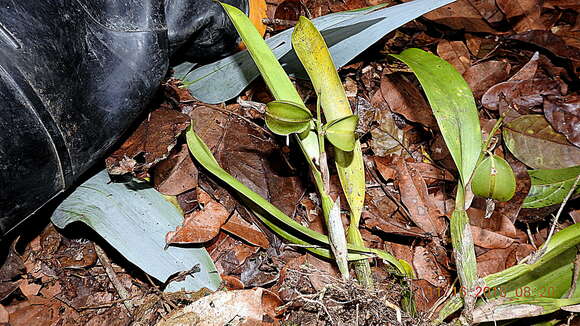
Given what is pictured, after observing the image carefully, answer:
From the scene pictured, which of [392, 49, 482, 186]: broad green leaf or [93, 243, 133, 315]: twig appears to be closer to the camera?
[392, 49, 482, 186]: broad green leaf

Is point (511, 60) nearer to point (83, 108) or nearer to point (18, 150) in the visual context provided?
point (83, 108)

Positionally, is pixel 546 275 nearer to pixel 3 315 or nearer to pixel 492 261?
pixel 492 261

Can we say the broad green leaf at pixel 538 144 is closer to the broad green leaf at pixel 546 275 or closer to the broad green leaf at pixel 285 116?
→ the broad green leaf at pixel 546 275

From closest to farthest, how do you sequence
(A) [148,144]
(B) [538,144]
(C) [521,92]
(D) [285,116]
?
1. (D) [285,116]
2. (A) [148,144]
3. (B) [538,144]
4. (C) [521,92]

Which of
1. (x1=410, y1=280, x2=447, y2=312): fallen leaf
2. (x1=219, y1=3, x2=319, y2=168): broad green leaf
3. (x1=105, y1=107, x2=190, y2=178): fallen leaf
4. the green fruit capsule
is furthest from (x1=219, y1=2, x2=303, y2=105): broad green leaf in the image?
(x1=410, y1=280, x2=447, y2=312): fallen leaf

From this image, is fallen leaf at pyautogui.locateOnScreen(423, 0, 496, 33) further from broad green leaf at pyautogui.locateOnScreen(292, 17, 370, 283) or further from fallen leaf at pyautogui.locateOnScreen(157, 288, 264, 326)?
fallen leaf at pyautogui.locateOnScreen(157, 288, 264, 326)

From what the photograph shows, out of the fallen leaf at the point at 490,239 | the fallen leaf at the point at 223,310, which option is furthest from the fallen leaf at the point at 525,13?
the fallen leaf at the point at 223,310

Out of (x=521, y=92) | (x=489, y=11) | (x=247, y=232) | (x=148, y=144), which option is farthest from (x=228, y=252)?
(x=489, y=11)

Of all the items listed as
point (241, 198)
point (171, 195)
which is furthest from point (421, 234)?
point (171, 195)

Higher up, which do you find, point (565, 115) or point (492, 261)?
point (565, 115)
